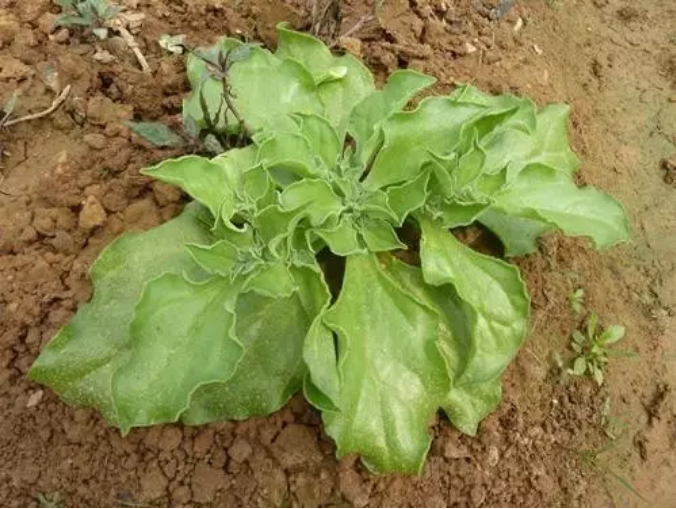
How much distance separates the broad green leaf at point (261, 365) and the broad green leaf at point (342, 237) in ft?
0.26

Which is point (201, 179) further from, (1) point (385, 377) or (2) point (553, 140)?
(2) point (553, 140)

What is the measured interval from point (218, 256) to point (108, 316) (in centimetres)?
30

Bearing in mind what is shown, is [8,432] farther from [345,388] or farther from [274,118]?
[274,118]

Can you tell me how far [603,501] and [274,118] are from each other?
1224 mm

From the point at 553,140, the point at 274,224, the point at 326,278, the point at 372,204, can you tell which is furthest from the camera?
the point at 553,140

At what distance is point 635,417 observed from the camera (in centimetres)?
214

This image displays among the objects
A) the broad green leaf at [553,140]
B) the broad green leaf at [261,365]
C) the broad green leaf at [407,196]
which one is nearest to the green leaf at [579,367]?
the broad green leaf at [553,140]

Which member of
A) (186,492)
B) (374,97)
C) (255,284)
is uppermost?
(374,97)

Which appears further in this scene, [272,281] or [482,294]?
[482,294]

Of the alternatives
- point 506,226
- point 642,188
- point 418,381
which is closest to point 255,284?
point 418,381

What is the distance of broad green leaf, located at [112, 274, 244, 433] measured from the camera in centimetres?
164

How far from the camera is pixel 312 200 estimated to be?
1831 mm

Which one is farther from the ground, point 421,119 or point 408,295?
point 421,119

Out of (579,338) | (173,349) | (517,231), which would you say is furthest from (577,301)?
(173,349)
